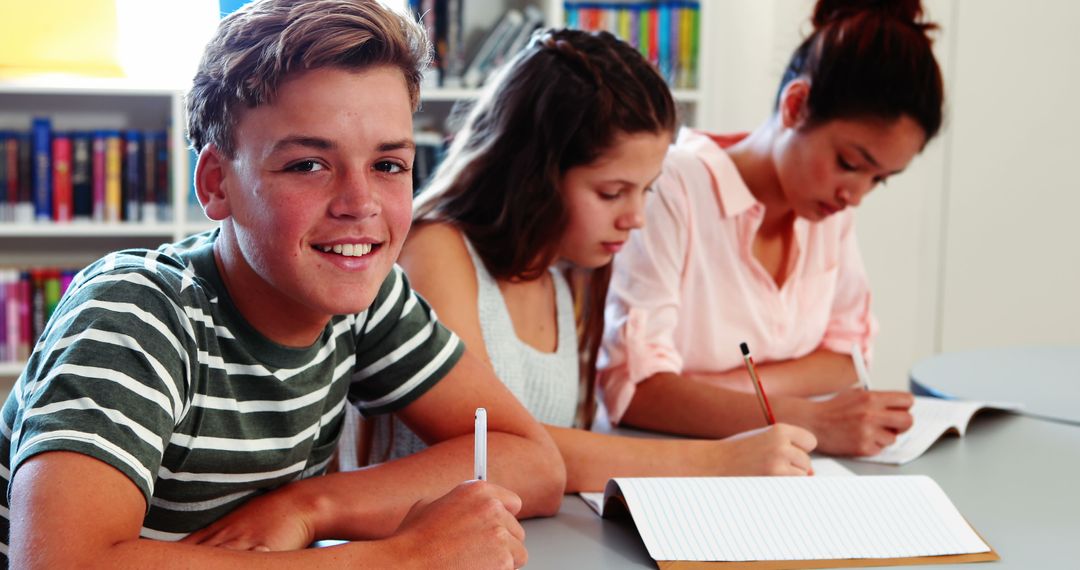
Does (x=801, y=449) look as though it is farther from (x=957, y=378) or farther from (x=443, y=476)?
(x=957, y=378)

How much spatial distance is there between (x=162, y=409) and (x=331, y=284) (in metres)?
0.18

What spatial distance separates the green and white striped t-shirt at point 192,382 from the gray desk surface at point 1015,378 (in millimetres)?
929

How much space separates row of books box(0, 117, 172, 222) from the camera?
2830 millimetres

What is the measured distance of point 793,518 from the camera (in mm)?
1020

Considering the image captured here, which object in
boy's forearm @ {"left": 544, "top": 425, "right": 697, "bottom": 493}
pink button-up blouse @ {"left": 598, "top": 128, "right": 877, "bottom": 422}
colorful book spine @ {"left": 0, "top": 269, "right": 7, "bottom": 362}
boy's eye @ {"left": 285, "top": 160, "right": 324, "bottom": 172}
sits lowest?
colorful book spine @ {"left": 0, "top": 269, "right": 7, "bottom": 362}

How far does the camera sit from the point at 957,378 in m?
1.80

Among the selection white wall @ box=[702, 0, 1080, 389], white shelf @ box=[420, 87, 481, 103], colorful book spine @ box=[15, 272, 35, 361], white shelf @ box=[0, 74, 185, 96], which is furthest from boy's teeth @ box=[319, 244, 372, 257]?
white wall @ box=[702, 0, 1080, 389]

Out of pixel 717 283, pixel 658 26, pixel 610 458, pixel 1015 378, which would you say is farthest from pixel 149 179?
pixel 1015 378

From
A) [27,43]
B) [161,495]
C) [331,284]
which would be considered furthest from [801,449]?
[27,43]

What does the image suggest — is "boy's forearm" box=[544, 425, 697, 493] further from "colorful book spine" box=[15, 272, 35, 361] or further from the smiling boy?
"colorful book spine" box=[15, 272, 35, 361]

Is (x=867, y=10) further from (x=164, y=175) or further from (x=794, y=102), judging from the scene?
(x=164, y=175)

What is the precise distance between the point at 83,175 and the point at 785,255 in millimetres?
1974

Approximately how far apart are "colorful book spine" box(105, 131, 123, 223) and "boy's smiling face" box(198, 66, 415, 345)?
82.2 inches

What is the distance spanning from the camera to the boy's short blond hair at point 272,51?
3.00ft
